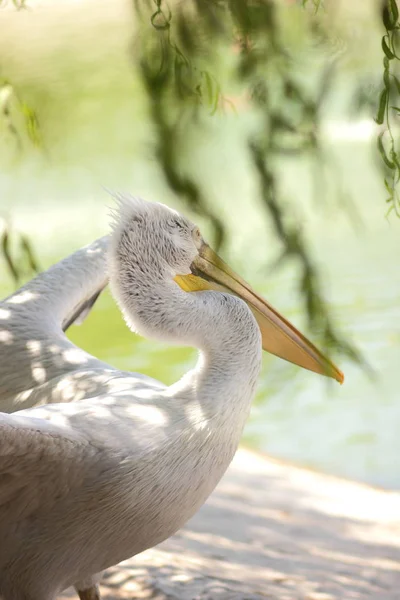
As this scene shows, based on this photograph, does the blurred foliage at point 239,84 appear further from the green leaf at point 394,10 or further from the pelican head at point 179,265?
the pelican head at point 179,265

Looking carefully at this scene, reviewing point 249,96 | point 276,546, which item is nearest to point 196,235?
point 249,96

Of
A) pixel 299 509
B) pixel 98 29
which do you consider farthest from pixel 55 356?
pixel 98 29

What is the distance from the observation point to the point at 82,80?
14.3 m

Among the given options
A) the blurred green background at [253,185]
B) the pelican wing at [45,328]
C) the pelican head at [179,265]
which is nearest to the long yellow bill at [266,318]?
the pelican head at [179,265]

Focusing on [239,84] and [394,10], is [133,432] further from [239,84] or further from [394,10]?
[394,10]

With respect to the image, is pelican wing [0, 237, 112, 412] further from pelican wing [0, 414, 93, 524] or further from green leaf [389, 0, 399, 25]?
green leaf [389, 0, 399, 25]

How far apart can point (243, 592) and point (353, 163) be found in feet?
37.8

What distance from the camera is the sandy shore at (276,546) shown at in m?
3.25

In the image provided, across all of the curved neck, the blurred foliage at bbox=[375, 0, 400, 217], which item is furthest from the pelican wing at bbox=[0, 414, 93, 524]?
the blurred foliage at bbox=[375, 0, 400, 217]

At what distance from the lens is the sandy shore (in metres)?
3.25

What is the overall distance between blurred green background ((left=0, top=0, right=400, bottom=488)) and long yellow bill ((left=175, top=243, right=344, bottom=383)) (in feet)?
0.54

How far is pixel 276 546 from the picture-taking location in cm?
427

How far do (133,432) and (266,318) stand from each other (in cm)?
68

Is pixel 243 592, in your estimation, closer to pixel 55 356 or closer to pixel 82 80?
pixel 55 356
